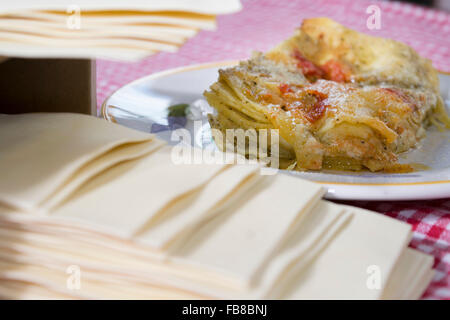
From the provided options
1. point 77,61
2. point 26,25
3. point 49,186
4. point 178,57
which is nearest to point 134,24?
point 26,25

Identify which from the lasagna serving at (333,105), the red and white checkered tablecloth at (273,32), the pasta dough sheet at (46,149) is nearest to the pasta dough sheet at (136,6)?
the pasta dough sheet at (46,149)

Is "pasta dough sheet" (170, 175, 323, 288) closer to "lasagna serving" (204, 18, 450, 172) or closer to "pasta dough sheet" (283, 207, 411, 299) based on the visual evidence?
"pasta dough sheet" (283, 207, 411, 299)

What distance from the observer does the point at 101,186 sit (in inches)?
32.2

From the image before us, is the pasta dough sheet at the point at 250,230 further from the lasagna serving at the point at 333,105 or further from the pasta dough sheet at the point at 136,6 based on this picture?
the lasagna serving at the point at 333,105

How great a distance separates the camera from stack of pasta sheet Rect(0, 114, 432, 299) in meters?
0.72

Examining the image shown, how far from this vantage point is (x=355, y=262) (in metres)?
0.79

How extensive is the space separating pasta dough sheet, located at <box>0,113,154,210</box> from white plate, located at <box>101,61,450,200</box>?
1.31 ft

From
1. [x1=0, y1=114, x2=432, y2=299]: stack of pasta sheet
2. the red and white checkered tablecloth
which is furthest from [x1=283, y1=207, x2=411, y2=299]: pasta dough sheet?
the red and white checkered tablecloth

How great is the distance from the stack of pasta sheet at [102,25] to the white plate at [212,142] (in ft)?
1.46

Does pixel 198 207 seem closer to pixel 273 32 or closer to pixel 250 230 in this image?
pixel 250 230

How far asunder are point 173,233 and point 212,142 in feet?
2.41

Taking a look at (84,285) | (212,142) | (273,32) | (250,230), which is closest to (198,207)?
(250,230)

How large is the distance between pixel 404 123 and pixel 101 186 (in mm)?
892
